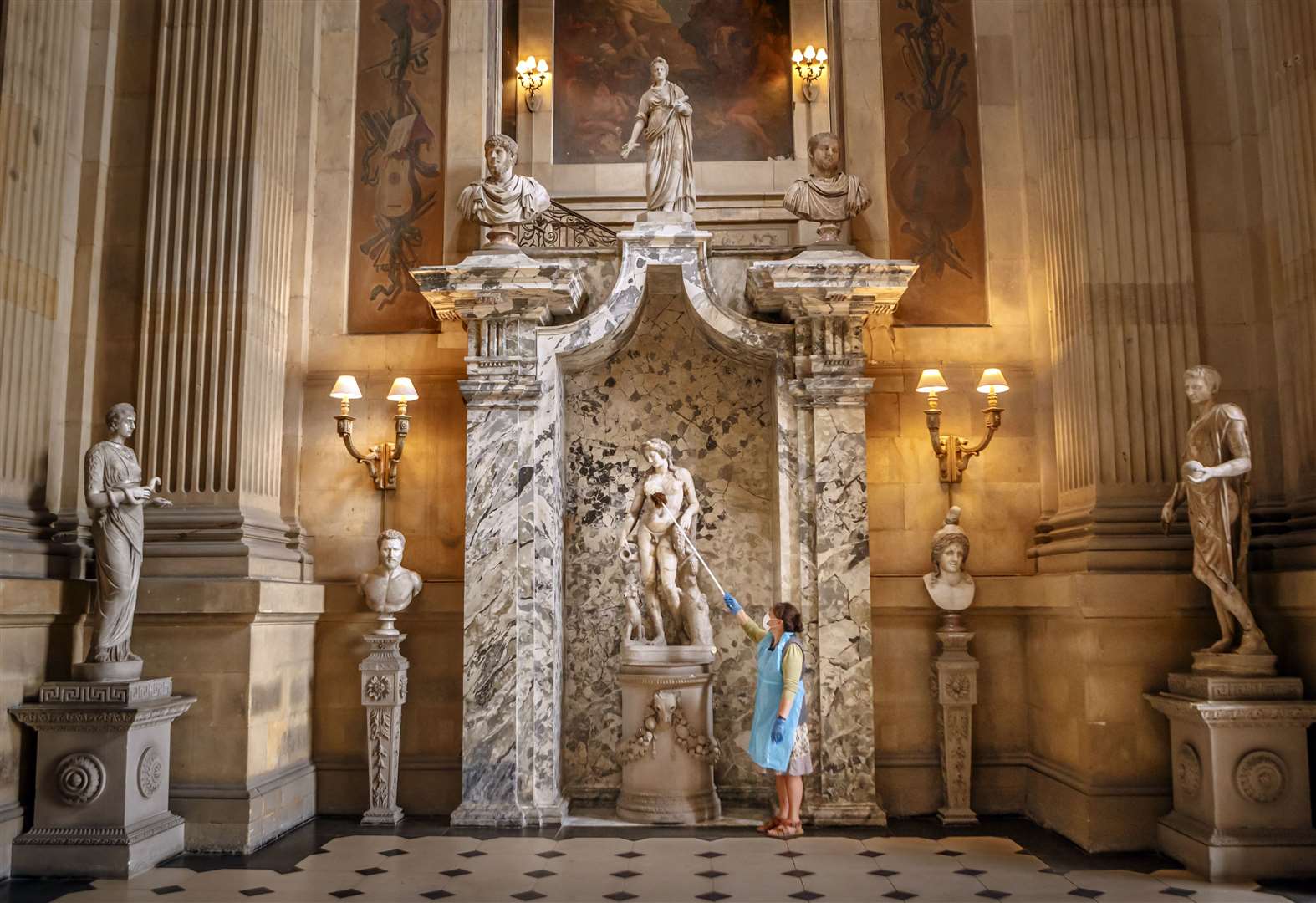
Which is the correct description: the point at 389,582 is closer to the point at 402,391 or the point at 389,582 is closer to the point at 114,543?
the point at 402,391

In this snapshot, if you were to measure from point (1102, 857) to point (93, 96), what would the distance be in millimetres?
9458

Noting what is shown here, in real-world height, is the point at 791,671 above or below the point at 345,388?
below

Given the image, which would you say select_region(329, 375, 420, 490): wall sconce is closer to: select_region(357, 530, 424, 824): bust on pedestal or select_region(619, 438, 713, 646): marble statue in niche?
select_region(357, 530, 424, 824): bust on pedestal

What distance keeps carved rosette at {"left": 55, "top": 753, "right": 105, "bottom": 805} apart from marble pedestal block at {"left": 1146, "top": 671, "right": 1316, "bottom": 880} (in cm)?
690

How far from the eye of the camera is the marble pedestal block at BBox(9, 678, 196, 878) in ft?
22.2

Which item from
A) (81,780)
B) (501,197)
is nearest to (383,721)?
A: (81,780)

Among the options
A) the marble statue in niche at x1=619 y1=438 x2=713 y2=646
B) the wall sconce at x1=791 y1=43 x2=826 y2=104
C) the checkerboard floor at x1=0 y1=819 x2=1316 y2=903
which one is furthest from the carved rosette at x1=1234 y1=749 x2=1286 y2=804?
the wall sconce at x1=791 y1=43 x2=826 y2=104

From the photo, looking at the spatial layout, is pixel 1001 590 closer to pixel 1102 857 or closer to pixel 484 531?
pixel 1102 857

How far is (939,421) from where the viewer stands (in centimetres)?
904

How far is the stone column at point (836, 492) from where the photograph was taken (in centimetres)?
847

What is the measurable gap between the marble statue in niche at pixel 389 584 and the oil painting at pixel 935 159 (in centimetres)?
471

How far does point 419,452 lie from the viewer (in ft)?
30.9

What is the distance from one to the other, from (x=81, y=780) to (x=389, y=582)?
2.60 metres

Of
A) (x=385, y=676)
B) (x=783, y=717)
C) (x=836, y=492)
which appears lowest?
(x=783, y=717)
